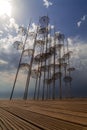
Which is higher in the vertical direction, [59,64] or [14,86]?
[59,64]

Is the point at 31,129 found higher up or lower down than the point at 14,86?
lower down

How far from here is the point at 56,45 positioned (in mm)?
32531

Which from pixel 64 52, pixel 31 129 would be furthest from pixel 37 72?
pixel 31 129

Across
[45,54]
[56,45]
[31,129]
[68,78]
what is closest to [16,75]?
[45,54]

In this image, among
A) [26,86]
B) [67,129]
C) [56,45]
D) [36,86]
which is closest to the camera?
[67,129]

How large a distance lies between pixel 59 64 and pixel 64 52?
2918 mm

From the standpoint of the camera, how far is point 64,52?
116 feet

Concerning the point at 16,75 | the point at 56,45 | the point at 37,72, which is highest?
the point at 56,45

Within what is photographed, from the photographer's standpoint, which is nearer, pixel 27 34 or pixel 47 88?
pixel 27 34

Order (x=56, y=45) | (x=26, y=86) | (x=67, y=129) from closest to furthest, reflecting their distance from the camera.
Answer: (x=67, y=129), (x=26, y=86), (x=56, y=45)

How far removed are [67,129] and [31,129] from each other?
0.37 meters

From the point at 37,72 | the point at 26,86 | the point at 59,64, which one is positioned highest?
the point at 59,64

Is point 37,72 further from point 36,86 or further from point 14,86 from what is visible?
point 14,86

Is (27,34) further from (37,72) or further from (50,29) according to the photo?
(37,72)
